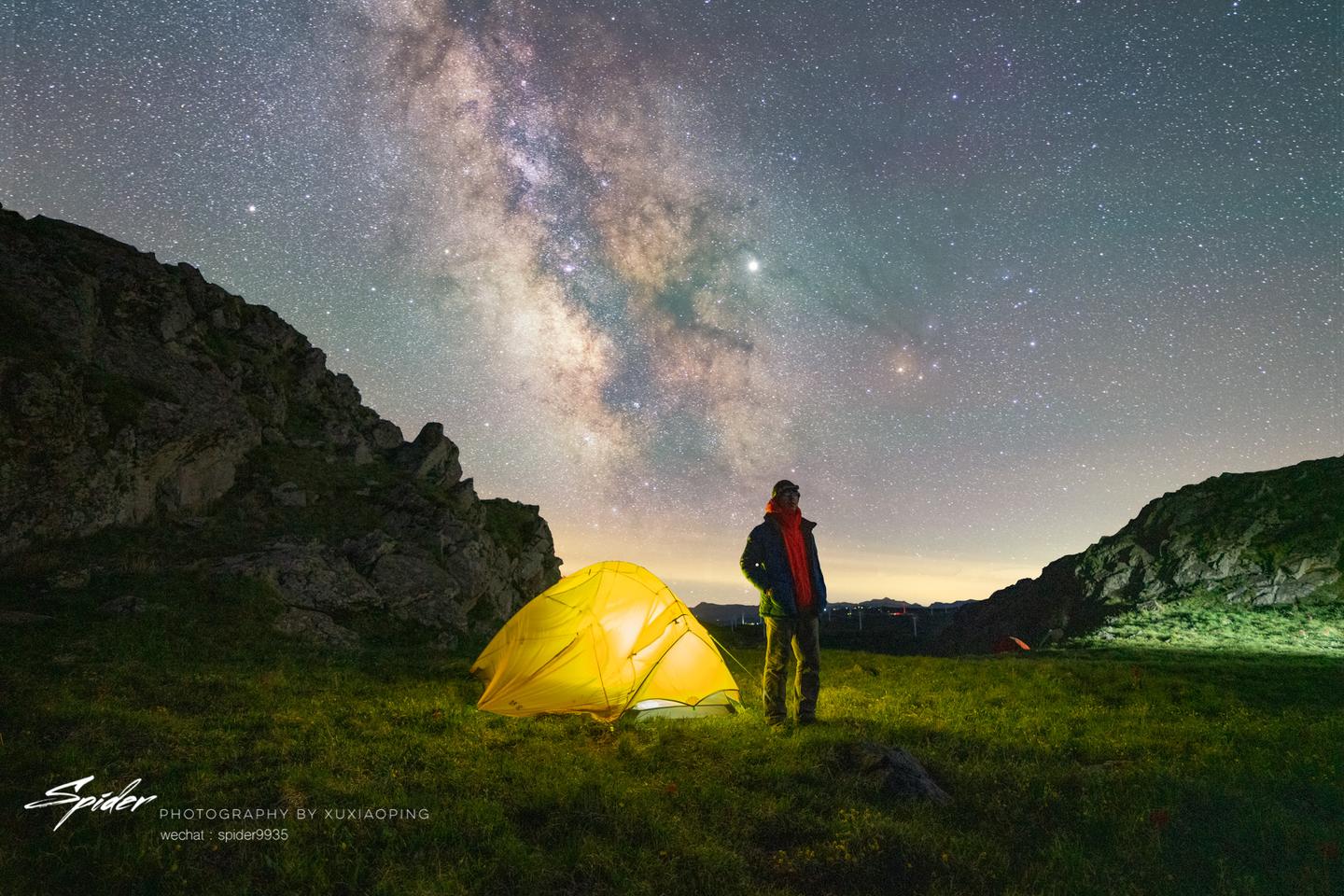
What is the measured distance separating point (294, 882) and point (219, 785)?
2.31m

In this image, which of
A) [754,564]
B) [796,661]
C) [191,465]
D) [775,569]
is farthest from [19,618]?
[796,661]

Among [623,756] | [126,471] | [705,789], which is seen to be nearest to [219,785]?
[623,756]

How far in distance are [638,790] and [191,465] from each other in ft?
73.3

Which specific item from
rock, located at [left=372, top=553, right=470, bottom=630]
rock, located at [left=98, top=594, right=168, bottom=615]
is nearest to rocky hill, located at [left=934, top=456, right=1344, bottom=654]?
rock, located at [left=372, top=553, right=470, bottom=630]

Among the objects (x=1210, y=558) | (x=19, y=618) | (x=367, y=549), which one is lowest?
(x=19, y=618)

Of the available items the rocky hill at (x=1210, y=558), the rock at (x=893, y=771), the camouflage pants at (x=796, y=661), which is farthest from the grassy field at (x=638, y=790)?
the rocky hill at (x=1210, y=558)

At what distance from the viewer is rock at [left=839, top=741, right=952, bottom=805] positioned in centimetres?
670

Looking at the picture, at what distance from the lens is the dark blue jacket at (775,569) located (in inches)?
390

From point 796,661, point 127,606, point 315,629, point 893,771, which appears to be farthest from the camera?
point 315,629

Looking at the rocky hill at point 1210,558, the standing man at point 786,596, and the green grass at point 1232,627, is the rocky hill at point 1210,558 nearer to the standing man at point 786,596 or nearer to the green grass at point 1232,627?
the green grass at point 1232,627

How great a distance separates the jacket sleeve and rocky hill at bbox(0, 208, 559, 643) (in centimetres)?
1263

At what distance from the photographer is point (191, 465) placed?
72.2 ft

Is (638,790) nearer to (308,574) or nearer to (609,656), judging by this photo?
(609,656)

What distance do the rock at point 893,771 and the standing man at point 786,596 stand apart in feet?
6.69
